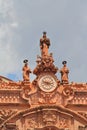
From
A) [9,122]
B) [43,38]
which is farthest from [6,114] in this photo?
[43,38]

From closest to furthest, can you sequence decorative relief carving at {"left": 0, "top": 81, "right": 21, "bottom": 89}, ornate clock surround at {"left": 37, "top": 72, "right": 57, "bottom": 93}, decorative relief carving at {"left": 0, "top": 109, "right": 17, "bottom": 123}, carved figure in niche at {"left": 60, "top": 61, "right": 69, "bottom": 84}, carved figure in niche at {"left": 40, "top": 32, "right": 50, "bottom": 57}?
decorative relief carving at {"left": 0, "top": 109, "right": 17, "bottom": 123} < decorative relief carving at {"left": 0, "top": 81, "right": 21, "bottom": 89} < ornate clock surround at {"left": 37, "top": 72, "right": 57, "bottom": 93} < carved figure in niche at {"left": 60, "top": 61, "right": 69, "bottom": 84} < carved figure in niche at {"left": 40, "top": 32, "right": 50, "bottom": 57}

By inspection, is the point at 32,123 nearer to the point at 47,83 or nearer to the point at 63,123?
the point at 63,123

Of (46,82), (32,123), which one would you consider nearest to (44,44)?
(46,82)

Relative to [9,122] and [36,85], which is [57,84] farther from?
[9,122]

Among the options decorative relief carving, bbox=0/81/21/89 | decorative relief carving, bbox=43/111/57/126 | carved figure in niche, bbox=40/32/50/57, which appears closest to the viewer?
decorative relief carving, bbox=43/111/57/126

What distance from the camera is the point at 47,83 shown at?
33531 mm

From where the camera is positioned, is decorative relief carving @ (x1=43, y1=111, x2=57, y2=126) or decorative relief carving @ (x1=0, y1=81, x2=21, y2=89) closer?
decorative relief carving @ (x1=43, y1=111, x2=57, y2=126)

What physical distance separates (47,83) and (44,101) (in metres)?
1.04

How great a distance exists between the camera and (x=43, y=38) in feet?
115

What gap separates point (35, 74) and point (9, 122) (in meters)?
3.25

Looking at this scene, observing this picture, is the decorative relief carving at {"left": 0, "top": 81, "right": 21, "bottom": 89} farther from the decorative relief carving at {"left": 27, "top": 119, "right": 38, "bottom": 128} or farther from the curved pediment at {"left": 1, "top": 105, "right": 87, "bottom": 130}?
the decorative relief carving at {"left": 27, "top": 119, "right": 38, "bottom": 128}

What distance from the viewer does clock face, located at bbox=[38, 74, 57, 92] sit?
110 ft

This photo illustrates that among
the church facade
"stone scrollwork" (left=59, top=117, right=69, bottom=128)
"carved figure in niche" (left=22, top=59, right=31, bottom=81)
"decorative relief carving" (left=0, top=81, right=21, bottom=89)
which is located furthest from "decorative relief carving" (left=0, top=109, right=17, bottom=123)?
"stone scrollwork" (left=59, top=117, right=69, bottom=128)

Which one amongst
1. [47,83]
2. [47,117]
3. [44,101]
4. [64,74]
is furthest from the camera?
[64,74]
